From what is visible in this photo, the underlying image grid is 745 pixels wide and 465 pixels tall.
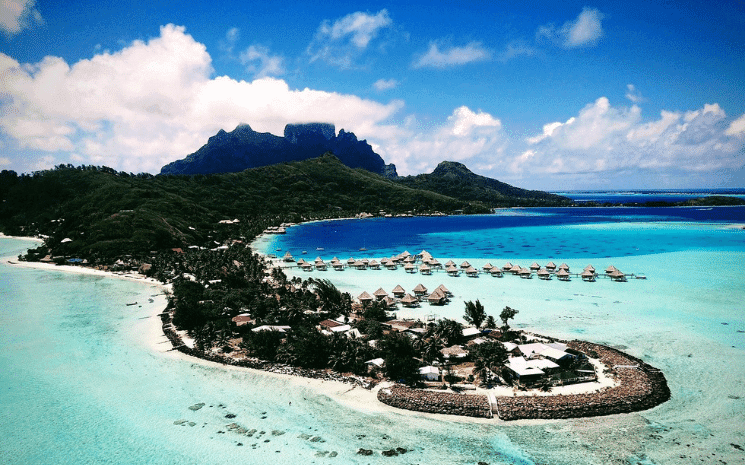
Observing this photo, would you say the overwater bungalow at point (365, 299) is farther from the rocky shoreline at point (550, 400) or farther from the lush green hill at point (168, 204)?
the lush green hill at point (168, 204)

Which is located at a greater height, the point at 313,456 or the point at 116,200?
the point at 116,200

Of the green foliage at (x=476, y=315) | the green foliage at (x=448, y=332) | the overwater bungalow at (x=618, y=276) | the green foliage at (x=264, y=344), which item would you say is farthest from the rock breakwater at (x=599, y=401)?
the overwater bungalow at (x=618, y=276)

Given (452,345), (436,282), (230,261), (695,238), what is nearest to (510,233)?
(695,238)

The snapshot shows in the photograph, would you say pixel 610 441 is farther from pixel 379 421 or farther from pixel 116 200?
pixel 116 200

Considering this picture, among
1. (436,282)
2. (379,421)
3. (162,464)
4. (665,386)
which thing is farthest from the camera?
(436,282)

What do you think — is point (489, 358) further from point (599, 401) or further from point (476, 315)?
point (476, 315)

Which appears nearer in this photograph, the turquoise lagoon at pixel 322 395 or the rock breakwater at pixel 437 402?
the turquoise lagoon at pixel 322 395

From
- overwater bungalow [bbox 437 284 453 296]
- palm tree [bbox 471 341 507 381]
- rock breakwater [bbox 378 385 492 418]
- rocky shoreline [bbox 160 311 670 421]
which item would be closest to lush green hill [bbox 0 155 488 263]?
overwater bungalow [bbox 437 284 453 296]

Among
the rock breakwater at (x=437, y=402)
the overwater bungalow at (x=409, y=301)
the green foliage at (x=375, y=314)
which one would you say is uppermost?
the green foliage at (x=375, y=314)
